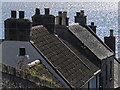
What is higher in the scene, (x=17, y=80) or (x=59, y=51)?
(x=17, y=80)

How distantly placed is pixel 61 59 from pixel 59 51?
100 centimetres

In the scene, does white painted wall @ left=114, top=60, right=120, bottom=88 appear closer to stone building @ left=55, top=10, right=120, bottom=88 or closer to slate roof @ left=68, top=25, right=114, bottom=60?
stone building @ left=55, top=10, right=120, bottom=88

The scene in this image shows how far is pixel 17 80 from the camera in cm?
1333

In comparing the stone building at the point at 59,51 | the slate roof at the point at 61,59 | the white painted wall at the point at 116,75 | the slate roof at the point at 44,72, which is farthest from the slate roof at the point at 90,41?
the slate roof at the point at 44,72

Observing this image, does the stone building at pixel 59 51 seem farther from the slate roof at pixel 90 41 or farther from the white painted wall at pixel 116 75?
the white painted wall at pixel 116 75

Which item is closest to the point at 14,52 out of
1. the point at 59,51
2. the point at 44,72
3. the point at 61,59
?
the point at 44,72

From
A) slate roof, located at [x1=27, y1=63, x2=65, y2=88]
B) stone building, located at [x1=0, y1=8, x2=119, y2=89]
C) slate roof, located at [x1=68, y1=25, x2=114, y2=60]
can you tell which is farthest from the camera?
slate roof, located at [x1=68, y1=25, x2=114, y2=60]

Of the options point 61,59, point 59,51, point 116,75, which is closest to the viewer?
point 61,59

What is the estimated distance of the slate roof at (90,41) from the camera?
28.2 metres

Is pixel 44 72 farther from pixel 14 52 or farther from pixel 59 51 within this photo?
pixel 59 51

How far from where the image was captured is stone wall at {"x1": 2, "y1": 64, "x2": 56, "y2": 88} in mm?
13102

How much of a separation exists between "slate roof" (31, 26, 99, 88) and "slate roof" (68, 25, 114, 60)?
11.4 feet

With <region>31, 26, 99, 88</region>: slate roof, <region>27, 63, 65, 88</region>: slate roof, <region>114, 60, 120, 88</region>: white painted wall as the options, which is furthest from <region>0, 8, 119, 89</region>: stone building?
<region>114, 60, 120, 88</region>: white painted wall

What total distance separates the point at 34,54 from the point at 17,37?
1.34 meters
